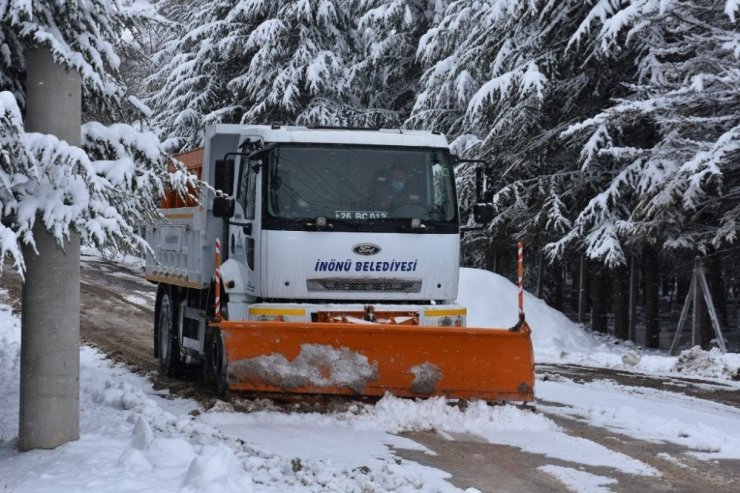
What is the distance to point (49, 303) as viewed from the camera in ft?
23.5

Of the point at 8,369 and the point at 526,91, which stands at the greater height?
the point at 526,91

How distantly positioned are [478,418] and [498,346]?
791mm

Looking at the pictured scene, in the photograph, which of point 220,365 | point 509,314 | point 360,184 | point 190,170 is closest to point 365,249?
point 360,184

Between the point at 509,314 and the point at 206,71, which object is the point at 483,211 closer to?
the point at 509,314

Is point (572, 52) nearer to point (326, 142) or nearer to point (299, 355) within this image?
point (326, 142)

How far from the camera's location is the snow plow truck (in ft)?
32.1

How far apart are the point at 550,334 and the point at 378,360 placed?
1134 cm

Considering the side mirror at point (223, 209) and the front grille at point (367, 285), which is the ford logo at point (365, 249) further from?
the side mirror at point (223, 209)

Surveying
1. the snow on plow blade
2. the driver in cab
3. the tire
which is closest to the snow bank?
the tire

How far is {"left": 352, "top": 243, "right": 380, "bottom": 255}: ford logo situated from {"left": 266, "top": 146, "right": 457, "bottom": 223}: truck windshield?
0.26 metres

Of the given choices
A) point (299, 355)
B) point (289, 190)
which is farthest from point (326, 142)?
point (299, 355)

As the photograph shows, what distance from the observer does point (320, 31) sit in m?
28.4

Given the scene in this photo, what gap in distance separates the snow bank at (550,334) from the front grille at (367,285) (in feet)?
21.9

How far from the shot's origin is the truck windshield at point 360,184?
10227 millimetres
